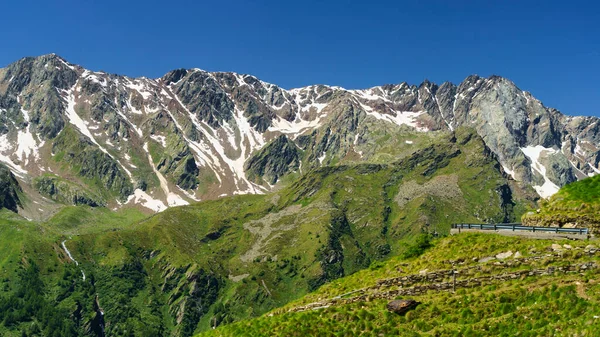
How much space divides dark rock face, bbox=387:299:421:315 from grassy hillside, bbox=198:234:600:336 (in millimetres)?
367

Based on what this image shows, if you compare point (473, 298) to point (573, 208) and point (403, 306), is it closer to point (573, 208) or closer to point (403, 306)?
point (403, 306)

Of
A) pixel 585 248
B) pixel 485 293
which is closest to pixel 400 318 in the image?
pixel 485 293

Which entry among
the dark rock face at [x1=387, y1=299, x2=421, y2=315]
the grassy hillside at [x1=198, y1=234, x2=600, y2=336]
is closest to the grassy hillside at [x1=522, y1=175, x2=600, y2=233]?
the grassy hillside at [x1=198, y1=234, x2=600, y2=336]

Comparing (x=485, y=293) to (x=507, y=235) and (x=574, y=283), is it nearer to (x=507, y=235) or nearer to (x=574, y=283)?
(x=574, y=283)

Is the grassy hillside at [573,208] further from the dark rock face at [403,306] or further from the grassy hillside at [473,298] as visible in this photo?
the dark rock face at [403,306]

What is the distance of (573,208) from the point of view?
43906 millimetres

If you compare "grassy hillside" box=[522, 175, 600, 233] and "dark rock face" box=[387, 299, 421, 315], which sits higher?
"grassy hillside" box=[522, 175, 600, 233]

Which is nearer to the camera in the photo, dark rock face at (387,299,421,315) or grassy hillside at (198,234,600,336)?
grassy hillside at (198,234,600,336)

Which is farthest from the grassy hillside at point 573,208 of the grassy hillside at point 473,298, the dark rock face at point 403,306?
the dark rock face at point 403,306

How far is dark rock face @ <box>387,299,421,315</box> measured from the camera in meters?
34.7

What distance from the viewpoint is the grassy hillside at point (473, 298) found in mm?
30000

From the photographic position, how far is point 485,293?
113 feet

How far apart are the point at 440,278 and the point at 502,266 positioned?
444cm

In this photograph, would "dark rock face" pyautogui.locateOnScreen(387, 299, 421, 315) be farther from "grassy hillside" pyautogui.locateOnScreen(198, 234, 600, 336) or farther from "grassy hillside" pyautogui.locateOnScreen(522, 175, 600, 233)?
"grassy hillside" pyautogui.locateOnScreen(522, 175, 600, 233)
